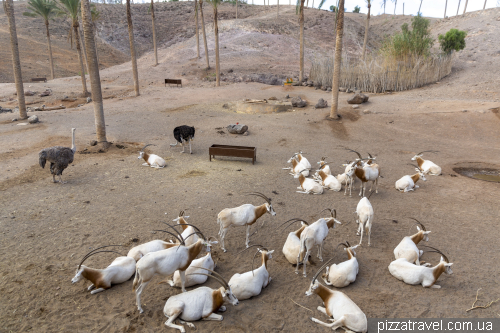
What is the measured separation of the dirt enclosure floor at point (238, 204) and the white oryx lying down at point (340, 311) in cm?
20

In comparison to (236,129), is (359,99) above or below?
above

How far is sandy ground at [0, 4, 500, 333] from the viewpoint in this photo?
5.07 m

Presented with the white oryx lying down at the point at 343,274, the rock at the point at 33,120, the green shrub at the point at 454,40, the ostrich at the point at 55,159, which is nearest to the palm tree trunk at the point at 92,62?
the ostrich at the point at 55,159

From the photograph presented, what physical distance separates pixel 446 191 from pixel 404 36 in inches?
770

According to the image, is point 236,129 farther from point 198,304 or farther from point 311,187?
point 198,304

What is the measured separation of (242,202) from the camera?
892 cm

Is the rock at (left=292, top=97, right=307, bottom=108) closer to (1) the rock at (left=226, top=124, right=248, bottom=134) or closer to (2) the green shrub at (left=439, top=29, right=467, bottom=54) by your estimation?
(1) the rock at (left=226, top=124, right=248, bottom=134)

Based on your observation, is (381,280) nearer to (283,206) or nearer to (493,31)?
(283,206)

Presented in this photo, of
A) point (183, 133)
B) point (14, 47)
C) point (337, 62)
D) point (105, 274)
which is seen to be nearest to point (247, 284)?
point (105, 274)

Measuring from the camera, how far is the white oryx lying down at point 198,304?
4.66m

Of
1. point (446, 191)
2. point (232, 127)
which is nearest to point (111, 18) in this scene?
point (232, 127)

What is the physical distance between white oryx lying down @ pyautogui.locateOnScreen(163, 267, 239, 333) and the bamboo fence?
2351 centimetres

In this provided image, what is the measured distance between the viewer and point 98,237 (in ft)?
22.9

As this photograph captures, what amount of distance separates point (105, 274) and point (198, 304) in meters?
1.82
